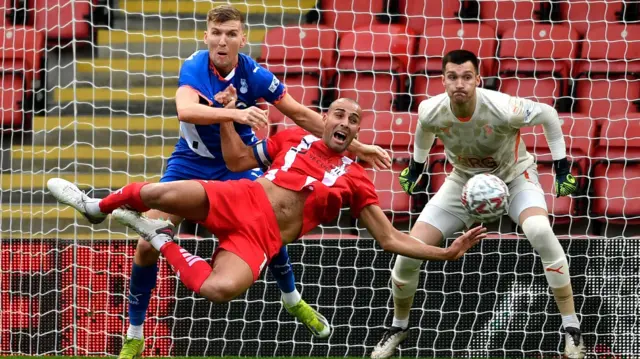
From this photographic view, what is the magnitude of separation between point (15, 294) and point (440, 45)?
11.9ft

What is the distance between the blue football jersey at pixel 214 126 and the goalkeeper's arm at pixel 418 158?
907 millimetres

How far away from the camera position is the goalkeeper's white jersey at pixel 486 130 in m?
5.93

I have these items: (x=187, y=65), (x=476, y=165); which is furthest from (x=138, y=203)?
(x=476, y=165)

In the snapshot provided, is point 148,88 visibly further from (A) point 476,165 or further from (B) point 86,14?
(A) point 476,165

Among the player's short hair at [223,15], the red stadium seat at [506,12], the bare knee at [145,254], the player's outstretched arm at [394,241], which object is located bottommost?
the bare knee at [145,254]

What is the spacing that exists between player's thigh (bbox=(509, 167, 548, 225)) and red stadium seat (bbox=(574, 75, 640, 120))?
2.11 m

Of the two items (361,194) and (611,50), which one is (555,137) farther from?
(611,50)

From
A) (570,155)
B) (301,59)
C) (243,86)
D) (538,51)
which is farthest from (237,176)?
(538,51)

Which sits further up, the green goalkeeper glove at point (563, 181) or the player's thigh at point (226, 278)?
the green goalkeeper glove at point (563, 181)

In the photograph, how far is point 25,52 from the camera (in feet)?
26.6

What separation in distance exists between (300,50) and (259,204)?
3.02 meters

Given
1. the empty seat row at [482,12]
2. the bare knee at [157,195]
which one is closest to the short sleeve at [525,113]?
the bare knee at [157,195]

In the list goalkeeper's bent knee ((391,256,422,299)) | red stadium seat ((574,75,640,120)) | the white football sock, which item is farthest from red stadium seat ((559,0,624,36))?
the white football sock

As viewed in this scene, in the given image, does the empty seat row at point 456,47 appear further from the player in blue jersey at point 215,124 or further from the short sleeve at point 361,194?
the short sleeve at point 361,194
